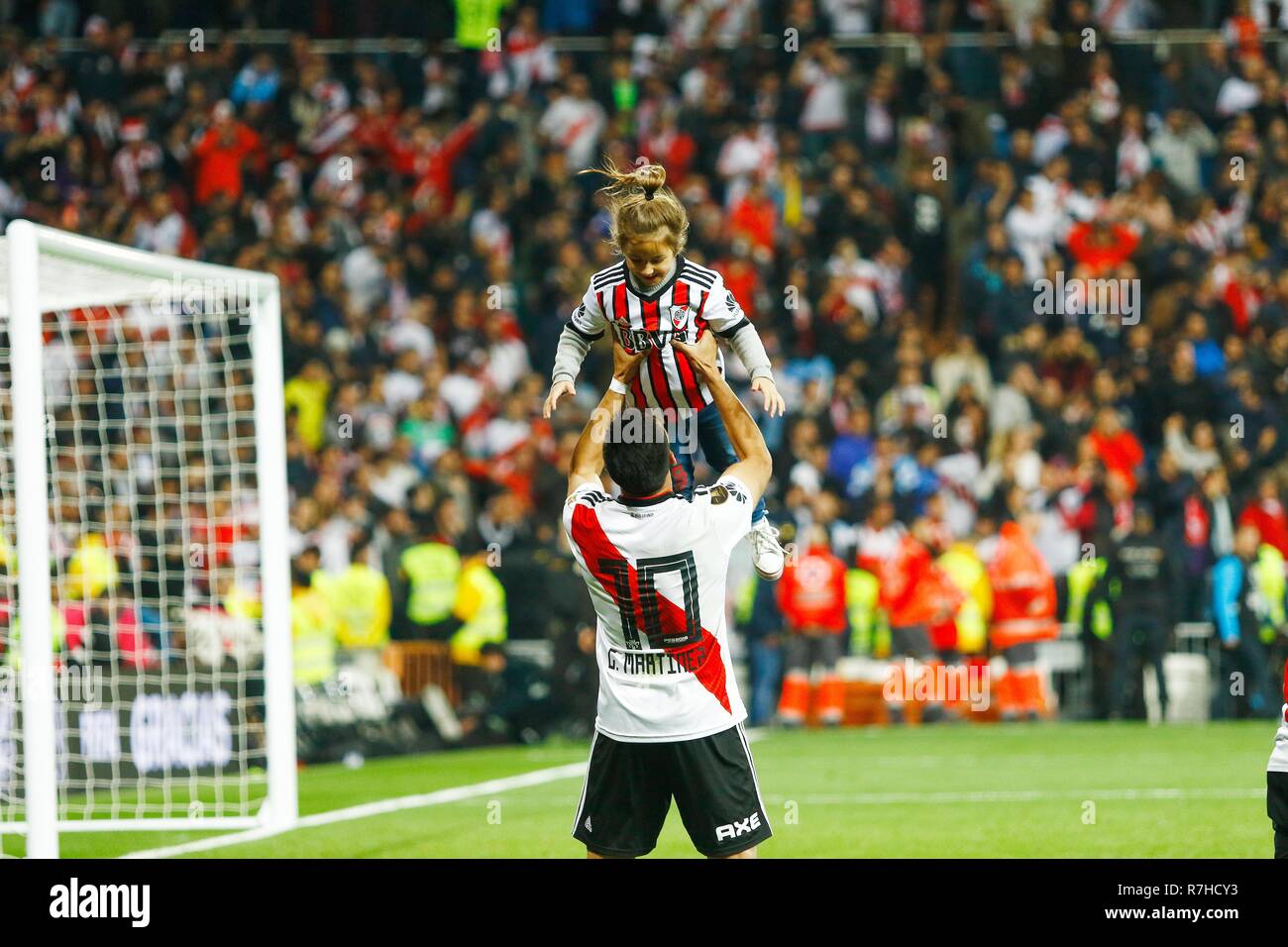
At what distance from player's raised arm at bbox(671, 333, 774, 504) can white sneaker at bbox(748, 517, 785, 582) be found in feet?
1.25

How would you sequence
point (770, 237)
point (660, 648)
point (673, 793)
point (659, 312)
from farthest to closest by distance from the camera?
point (770, 237) < point (659, 312) < point (673, 793) < point (660, 648)

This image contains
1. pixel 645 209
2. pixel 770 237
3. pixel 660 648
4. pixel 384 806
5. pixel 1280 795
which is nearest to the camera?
pixel 1280 795

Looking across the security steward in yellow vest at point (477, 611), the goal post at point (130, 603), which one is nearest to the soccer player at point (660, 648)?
the goal post at point (130, 603)

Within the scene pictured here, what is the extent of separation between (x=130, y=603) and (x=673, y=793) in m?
6.79

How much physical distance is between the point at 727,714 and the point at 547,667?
9951 mm

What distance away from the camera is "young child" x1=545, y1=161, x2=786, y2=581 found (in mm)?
6938

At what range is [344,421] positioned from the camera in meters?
19.0

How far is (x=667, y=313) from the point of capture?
7289 mm

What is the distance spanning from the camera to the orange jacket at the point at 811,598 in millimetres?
16922

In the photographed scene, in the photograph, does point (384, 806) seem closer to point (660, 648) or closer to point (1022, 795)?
point (1022, 795)

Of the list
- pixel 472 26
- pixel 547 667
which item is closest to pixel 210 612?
pixel 547 667

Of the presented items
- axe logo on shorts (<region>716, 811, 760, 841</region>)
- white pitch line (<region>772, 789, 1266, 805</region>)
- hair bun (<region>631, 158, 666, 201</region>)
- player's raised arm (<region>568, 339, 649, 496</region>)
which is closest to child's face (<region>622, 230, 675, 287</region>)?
hair bun (<region>631, 158, 666, 201</region>)

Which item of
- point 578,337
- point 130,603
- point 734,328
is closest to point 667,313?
point 734,328

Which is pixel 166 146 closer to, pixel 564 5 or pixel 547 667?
pixel 564 5
